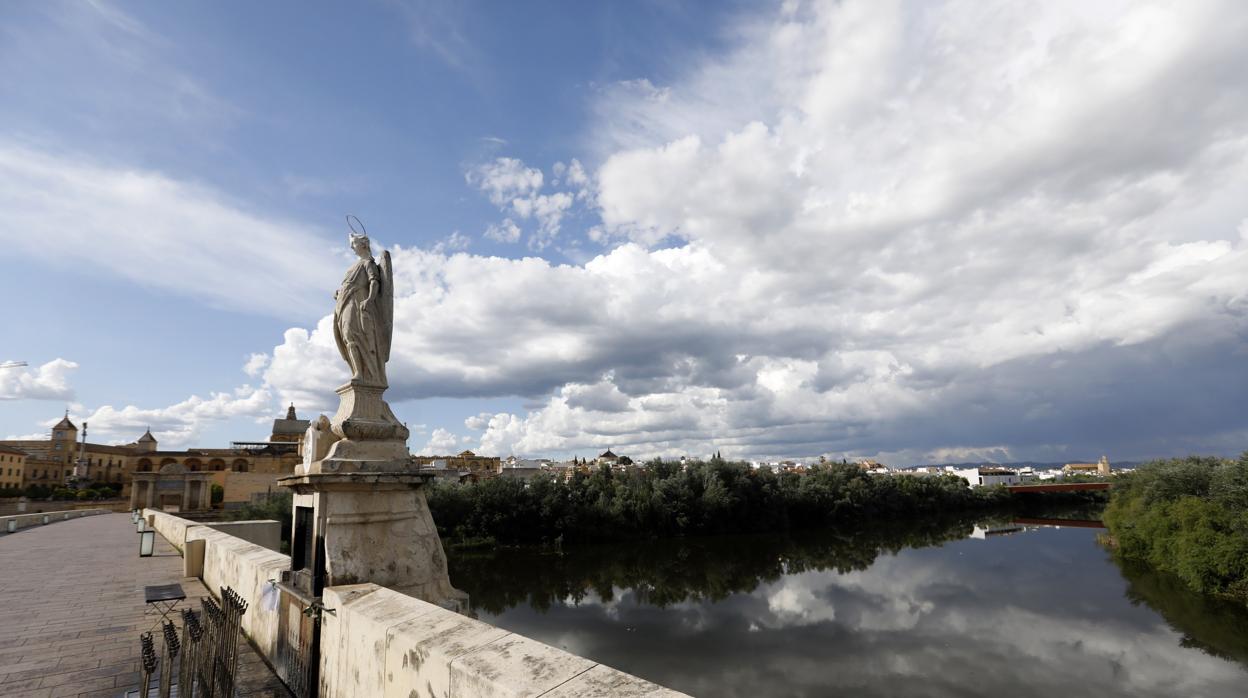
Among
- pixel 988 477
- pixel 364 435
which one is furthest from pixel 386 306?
pixel 988 477

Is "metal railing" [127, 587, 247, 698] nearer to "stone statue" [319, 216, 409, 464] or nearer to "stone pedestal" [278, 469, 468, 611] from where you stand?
"stone pedestal" [278, 469, 468, 611]

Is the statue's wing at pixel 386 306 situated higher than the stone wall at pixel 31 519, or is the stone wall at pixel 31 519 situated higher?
the statue's wing at pixel 386 306

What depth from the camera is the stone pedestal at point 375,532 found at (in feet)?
12.9

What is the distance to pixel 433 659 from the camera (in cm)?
255

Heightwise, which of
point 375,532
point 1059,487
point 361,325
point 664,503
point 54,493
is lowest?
point 1059,487

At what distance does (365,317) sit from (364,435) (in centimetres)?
82

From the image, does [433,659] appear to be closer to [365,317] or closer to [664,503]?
[365,317]

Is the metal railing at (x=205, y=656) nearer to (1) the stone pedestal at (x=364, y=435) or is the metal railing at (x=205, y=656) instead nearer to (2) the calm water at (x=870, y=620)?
(1) the stone pedestal at (x=364, y=435)

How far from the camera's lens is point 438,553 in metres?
4.45

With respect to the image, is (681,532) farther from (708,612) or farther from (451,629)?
(451,629)

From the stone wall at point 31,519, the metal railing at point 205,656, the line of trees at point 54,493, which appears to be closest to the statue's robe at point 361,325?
the metal railing at point 205,656

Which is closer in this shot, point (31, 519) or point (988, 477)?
point (31, 519)

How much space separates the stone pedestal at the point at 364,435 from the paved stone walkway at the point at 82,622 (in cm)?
148

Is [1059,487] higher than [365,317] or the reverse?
the reverse
